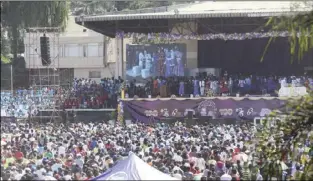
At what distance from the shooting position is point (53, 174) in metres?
11.6

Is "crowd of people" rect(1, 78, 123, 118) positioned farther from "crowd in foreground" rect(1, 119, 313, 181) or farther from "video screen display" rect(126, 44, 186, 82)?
"crowd in foreground" rect(1, 119, 313, 181)

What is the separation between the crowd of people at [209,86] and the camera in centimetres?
2652

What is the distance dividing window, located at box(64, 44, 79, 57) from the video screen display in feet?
25.6

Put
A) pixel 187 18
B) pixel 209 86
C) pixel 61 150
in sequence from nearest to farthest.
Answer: pixel 61 150 → pixel 209 86 → pixel 187 18

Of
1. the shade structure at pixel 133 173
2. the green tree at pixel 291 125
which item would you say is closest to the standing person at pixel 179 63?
the shade structure at pixel 133 173

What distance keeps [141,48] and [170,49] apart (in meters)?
1.31

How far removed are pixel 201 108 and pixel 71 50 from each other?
520 inches

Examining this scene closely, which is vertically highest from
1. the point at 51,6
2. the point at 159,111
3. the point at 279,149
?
the point at 51,6

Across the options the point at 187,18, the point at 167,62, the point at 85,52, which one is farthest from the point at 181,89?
the point at 85,52

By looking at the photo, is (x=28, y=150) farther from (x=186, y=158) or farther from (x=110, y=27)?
(x=110, y=27)

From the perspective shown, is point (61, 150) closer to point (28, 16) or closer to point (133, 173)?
point (133, 173)

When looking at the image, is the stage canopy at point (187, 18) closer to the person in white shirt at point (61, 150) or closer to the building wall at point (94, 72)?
the building wall at point (94, 72)

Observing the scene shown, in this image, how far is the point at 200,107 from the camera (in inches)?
986

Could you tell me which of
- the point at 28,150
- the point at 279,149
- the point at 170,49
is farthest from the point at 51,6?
the point at 279,149
